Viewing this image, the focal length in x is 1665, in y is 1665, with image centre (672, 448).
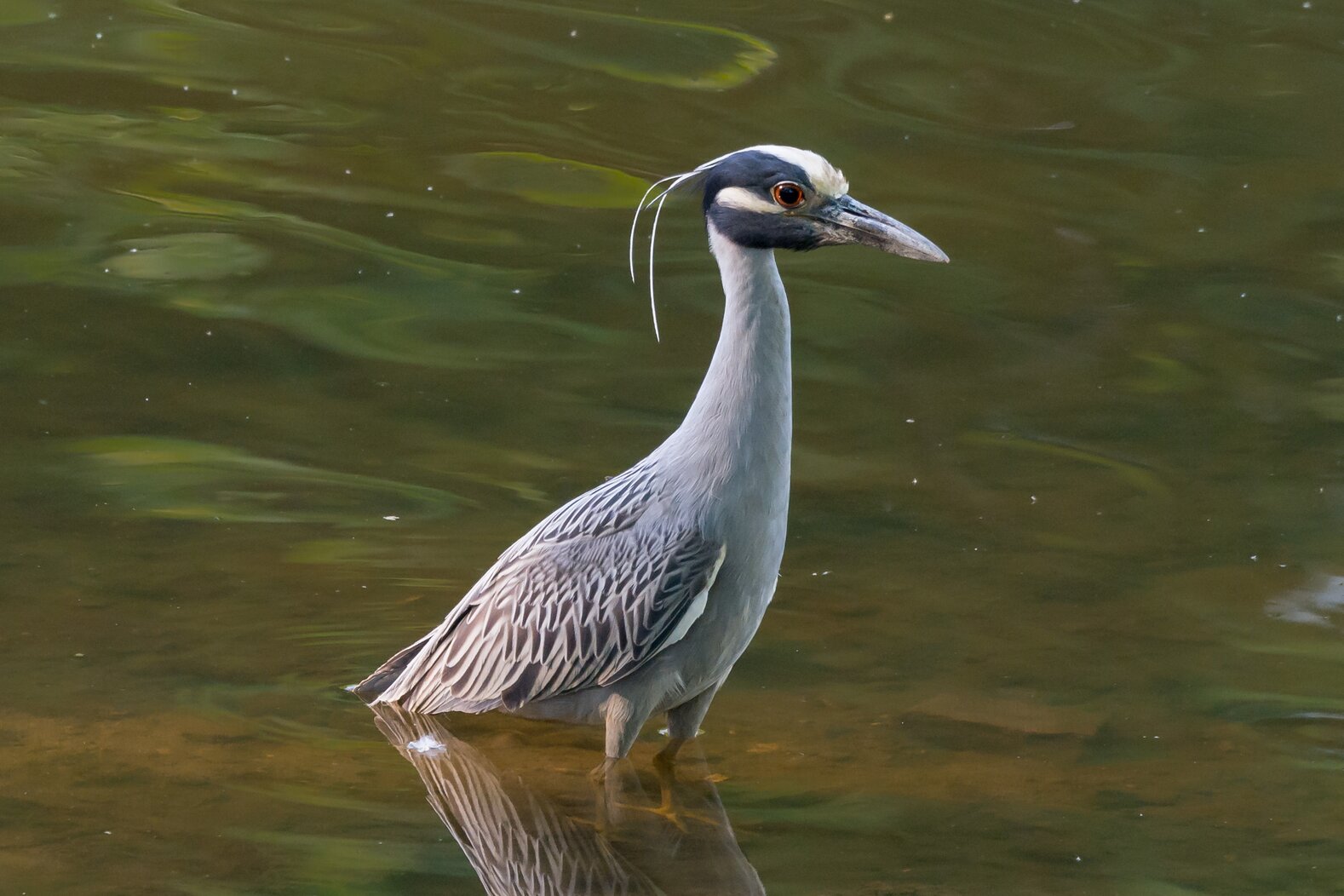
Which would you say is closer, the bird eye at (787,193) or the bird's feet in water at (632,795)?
the bird eye at (787,193)

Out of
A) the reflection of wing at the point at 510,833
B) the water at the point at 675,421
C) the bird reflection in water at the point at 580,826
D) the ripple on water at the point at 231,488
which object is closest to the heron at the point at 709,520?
the bird reflection in water at the point at 580,826

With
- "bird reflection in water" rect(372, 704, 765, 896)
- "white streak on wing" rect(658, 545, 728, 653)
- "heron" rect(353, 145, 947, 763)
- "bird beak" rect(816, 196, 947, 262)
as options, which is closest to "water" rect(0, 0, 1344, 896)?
"bird reflection in water" rect(372, 704, 765, 896)

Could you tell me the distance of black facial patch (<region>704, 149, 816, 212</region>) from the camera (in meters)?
5.95

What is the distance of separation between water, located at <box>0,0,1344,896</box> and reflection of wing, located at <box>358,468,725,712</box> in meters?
0.31

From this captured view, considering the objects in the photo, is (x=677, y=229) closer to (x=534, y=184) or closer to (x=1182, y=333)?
(x=534, y=184)

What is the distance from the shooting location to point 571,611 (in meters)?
6.30

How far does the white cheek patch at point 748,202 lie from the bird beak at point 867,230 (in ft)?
0.58

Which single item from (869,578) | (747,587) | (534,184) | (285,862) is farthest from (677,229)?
(285,862)

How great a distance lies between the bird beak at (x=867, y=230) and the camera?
237 inches

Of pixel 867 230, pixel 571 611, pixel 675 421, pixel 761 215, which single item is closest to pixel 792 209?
pixel 761 215

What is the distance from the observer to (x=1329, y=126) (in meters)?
13.1

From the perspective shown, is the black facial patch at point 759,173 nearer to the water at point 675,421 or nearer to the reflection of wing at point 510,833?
the water at point 675,421

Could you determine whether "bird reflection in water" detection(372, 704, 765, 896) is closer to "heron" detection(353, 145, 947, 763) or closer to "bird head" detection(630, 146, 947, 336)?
"heron" detection(353, 145, 947, 763)

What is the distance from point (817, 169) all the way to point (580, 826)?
2.53 metres
